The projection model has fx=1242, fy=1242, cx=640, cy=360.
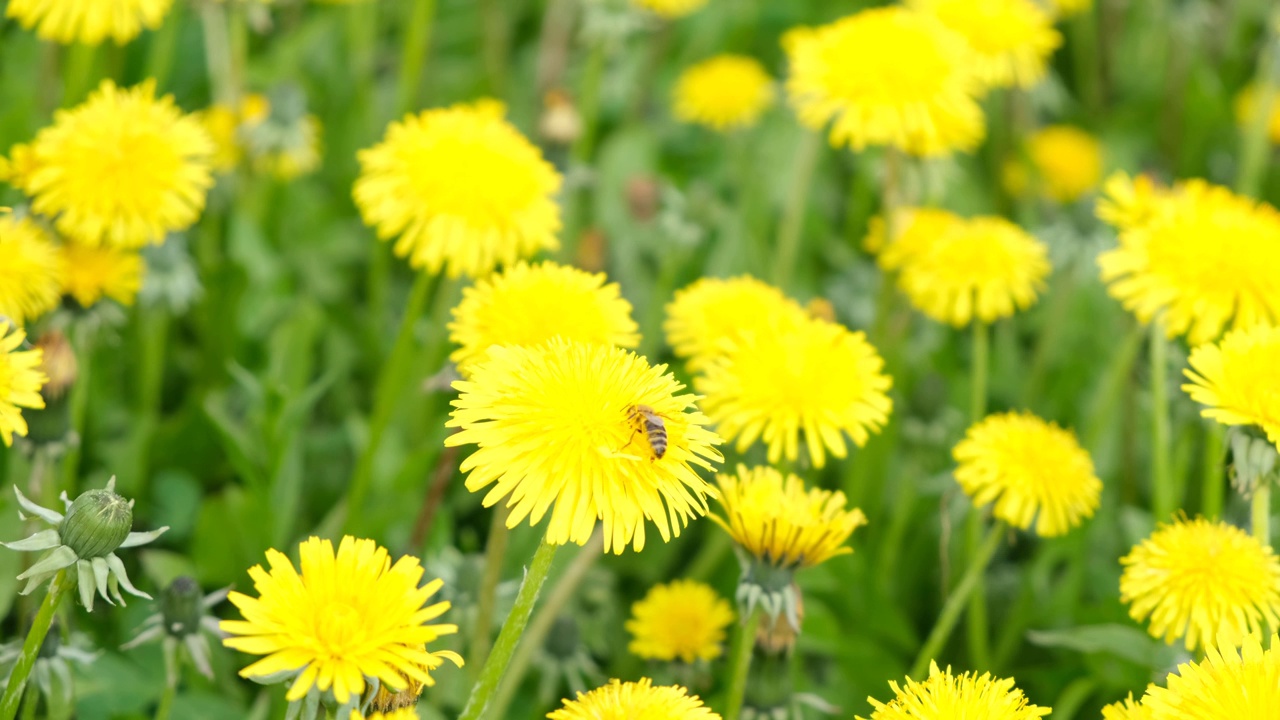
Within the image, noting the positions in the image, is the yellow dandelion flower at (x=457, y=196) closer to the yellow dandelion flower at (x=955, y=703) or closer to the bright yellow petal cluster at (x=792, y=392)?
the bright yellow petal cluster at (x=792, y=392)

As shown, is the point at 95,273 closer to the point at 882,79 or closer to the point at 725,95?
the point at 882,79

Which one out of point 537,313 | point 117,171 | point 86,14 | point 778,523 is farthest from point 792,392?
point 86,14

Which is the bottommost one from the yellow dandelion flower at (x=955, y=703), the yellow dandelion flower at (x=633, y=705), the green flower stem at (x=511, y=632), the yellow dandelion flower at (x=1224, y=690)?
the yellow dandelion flower at (x=1224, y=690)

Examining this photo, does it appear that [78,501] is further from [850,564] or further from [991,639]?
[991,639]

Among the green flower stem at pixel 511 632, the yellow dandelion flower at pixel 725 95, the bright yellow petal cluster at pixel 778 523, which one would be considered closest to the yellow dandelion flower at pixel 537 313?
the bright yellow petal cluster at pixel 778 523

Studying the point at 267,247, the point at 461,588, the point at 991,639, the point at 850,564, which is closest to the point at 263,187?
the point at 267,247

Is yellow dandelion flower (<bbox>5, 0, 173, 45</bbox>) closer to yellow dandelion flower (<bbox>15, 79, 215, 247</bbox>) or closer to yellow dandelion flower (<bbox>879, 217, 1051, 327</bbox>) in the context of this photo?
yellow dandelion flower (<bbox>15, 79, 215, 247</bbox>)
